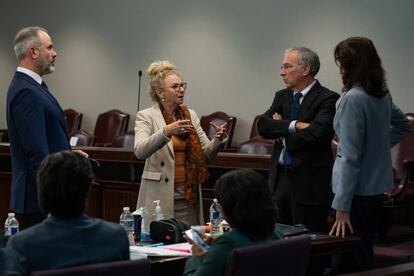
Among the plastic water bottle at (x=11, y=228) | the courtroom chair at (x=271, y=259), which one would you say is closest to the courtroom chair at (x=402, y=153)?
the plastic water bottle at (x=11, y=228)

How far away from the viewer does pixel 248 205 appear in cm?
266

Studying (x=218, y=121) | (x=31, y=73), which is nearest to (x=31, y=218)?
(x=31, y=73)

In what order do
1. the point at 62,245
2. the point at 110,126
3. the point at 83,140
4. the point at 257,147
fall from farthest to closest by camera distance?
the point at 110,126
the point at 83,140
the point at 257,147
the point at 62,245

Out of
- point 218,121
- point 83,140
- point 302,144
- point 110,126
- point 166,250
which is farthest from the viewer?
point 110,126

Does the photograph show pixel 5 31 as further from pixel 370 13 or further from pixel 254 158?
pixel 254 158

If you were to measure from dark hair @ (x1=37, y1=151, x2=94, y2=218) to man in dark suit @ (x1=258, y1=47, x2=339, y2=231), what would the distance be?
194 centimetres

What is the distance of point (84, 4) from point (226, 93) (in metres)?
2.77

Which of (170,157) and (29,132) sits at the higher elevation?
(29,132)

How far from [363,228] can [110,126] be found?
7147mm

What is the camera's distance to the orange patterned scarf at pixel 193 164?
4648mm

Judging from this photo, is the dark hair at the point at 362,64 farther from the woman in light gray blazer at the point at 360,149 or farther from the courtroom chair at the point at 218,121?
the courtroom chair at the point at 218,121

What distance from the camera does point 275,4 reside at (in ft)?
31.3

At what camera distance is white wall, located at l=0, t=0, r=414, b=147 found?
28.6 ft

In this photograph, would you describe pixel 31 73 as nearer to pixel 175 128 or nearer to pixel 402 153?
pixel 175 128
